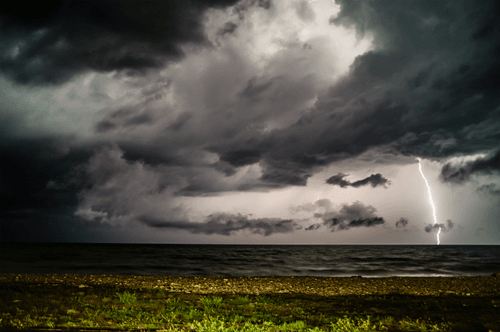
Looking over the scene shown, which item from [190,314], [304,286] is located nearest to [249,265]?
[304,286]

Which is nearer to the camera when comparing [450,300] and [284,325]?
[284,325]

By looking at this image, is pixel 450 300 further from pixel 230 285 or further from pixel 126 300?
pixel 126 300

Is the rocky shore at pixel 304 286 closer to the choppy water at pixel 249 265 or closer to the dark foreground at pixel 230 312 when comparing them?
the dark foreground at pixel 230 312

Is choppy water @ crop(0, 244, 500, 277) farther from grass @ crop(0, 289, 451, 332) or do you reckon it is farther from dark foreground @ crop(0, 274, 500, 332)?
grass @ crop(0, 289, 451, 332)

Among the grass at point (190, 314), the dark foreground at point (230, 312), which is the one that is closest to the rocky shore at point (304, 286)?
the dark foreground at point (230, 312)

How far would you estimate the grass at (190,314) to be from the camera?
1001 centimetres

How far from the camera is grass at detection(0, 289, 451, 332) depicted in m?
10.0

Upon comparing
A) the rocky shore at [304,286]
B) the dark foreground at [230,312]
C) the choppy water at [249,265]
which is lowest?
the choppy water at [249,265]

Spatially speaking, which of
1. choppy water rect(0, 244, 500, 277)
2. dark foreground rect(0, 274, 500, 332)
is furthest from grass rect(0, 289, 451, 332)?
choppy water rect(0, 244, 500, 277)

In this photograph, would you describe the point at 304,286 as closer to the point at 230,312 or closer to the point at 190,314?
the point at 230,312

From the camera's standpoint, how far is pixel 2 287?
1648 centimetres

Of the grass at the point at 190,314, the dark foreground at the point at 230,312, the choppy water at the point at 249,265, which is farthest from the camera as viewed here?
the choppy water at the point at 249,265

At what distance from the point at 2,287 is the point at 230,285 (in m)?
14.3

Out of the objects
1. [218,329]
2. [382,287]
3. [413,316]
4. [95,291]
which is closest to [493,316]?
[413,316]
